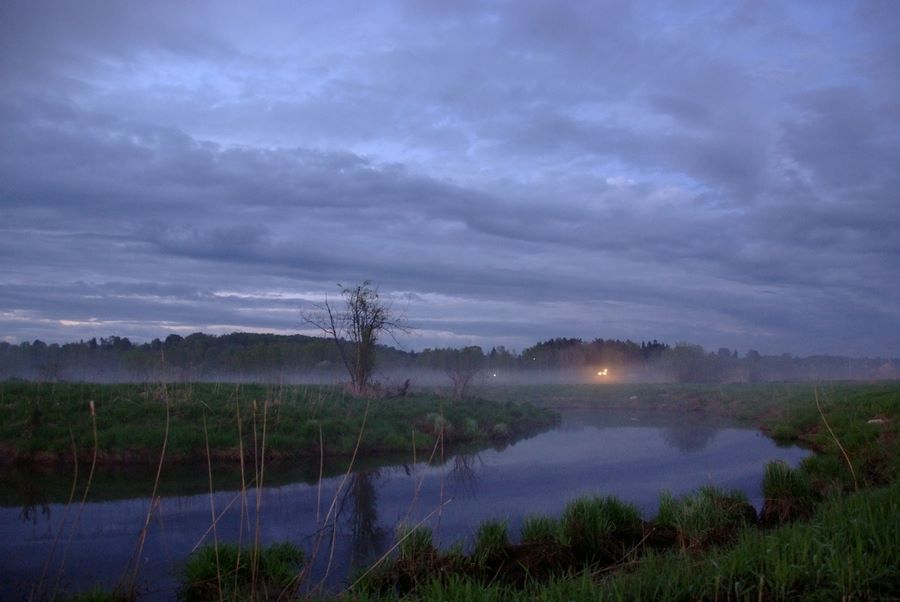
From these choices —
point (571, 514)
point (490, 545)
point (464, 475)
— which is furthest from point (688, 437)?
point (490, 545)

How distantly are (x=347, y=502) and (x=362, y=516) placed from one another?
1.46 metres

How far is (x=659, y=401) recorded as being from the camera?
47.6 metres

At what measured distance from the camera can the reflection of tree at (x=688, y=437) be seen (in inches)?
998

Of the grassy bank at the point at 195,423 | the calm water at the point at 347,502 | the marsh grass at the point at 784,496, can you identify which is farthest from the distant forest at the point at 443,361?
the marsh grass at the point at 784,496

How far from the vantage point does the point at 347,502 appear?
15.2 m

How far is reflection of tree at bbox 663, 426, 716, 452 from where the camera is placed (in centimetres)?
2534

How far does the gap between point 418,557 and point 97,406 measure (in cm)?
1557

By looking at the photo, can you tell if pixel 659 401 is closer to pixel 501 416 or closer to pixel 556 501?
pixel 501 416

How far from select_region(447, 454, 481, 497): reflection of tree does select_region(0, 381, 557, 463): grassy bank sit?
4.41ft

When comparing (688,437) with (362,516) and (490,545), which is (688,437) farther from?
(490,545)

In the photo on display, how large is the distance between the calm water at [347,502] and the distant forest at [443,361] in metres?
17.1

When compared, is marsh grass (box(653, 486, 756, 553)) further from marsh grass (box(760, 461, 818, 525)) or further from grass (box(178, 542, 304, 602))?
grass (box(178, 542, 304, 602))

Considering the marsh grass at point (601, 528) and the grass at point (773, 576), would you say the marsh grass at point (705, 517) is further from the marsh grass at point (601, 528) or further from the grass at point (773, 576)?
the grass at point (773, 576)

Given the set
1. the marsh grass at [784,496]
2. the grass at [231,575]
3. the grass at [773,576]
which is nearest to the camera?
the grass at [773,576]
